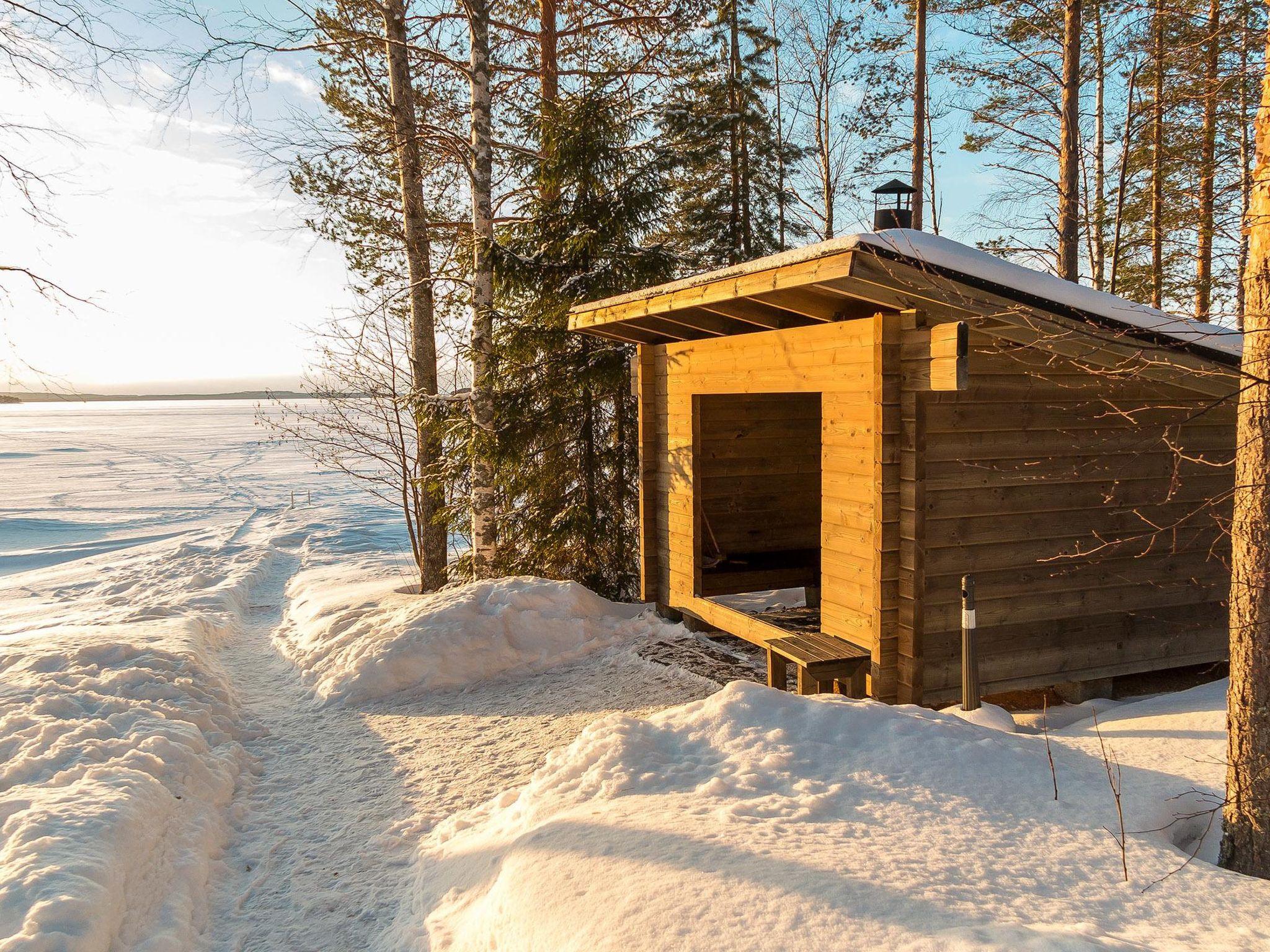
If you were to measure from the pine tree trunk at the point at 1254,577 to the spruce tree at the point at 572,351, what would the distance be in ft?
22.0

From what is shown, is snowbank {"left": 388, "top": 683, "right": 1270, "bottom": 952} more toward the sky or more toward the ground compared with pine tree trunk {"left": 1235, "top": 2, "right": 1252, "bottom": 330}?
more toward the ground

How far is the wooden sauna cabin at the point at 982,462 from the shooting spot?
4762mm

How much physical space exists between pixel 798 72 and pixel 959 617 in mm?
17992

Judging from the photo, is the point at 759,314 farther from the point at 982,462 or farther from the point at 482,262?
the point at 482,262

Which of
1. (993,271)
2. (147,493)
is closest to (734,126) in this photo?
(993,271)

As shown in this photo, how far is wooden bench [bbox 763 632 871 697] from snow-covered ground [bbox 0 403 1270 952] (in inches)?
30.4

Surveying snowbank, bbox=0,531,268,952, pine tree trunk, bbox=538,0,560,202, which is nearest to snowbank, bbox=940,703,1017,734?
snowbank, bbox=0,531,268,952

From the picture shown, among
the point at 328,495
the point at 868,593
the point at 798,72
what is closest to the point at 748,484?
the point at 868,593

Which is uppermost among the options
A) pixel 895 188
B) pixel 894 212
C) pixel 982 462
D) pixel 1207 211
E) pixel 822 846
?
pixel 1207 211

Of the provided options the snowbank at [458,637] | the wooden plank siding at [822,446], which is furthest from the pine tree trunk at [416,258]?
the wooden plank siding at [822,446]

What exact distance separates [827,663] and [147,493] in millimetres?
30872

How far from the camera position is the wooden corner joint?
4.58 m

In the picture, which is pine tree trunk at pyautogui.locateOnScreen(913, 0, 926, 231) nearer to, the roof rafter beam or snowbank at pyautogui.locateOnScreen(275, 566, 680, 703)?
the roof rafter beam

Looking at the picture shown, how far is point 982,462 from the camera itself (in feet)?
17.6
